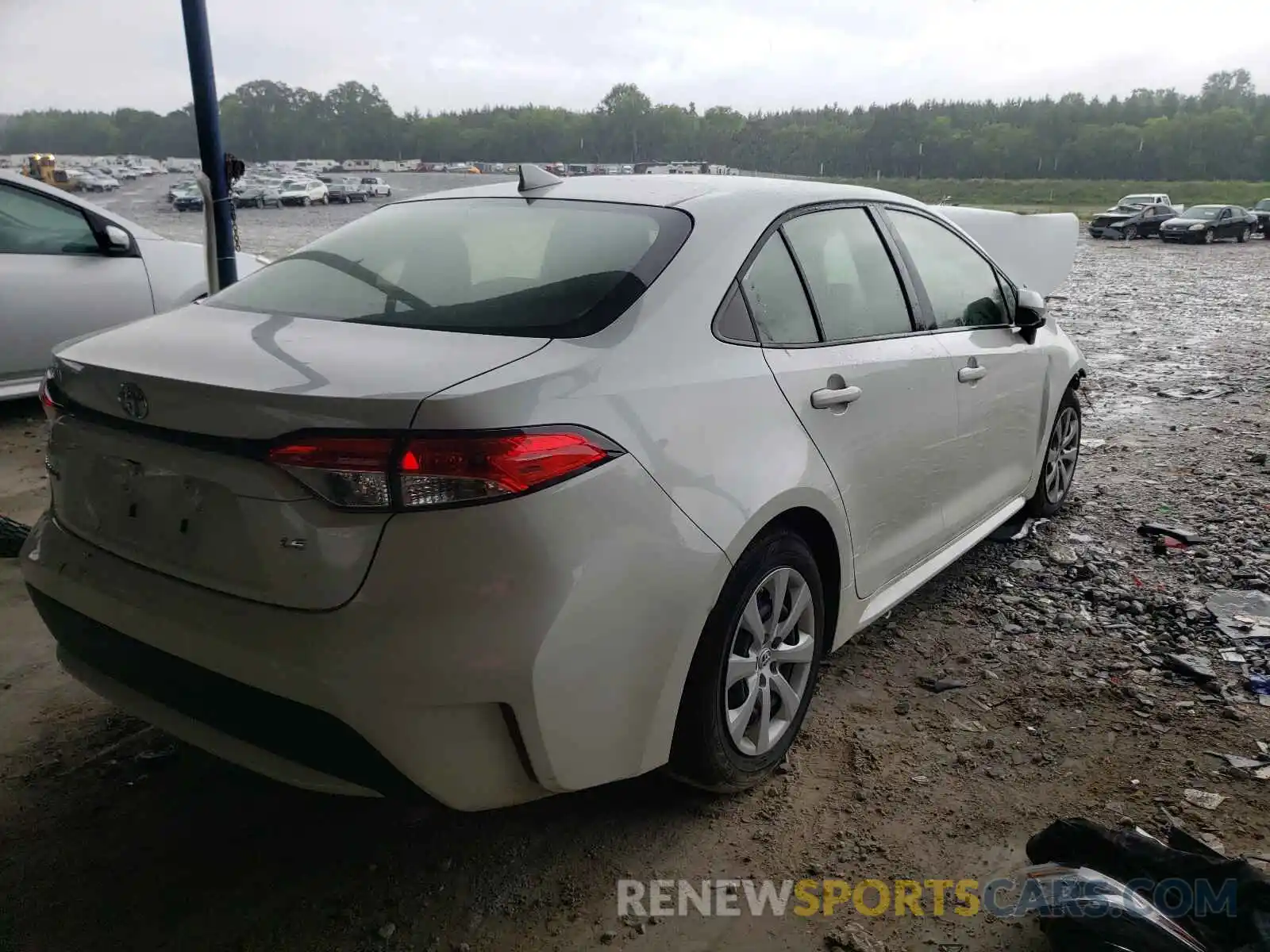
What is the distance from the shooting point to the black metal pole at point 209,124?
5.55m

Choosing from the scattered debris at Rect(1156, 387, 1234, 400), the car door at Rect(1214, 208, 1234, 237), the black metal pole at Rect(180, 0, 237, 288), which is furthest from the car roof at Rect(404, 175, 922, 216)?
the car door at Rect(1214, 208, 1234, 237)

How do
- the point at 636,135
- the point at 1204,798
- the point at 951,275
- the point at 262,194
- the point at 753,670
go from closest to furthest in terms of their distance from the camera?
the point at 753,670
the point at 1204,798
the point at 951,275
the point at 636,135
the point at 262,194

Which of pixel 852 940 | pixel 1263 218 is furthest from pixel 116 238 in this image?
pixel 1263 218

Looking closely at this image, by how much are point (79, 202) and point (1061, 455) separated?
611 centimetres

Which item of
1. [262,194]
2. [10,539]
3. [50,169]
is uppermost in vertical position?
[50,169]

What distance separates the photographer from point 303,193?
35.7m

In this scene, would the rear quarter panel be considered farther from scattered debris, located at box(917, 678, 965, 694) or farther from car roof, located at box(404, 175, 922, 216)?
scattered debris, located at box(917, 678, 965, 694)

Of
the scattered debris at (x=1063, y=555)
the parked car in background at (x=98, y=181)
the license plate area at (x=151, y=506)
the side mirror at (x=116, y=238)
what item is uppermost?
the parked car in background at (x=98, y=181)

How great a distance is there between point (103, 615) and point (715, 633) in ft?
4.49

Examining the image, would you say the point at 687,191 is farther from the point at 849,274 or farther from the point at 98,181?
the point at 98,181

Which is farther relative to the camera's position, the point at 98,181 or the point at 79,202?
the point at 98,181

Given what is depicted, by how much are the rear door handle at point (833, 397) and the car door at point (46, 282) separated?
5.25 m

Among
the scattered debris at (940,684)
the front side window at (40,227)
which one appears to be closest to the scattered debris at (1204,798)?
the scattered debris at (940,684)

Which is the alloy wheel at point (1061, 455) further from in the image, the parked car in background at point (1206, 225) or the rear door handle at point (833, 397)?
the parked car in background at point (1206, 225)
